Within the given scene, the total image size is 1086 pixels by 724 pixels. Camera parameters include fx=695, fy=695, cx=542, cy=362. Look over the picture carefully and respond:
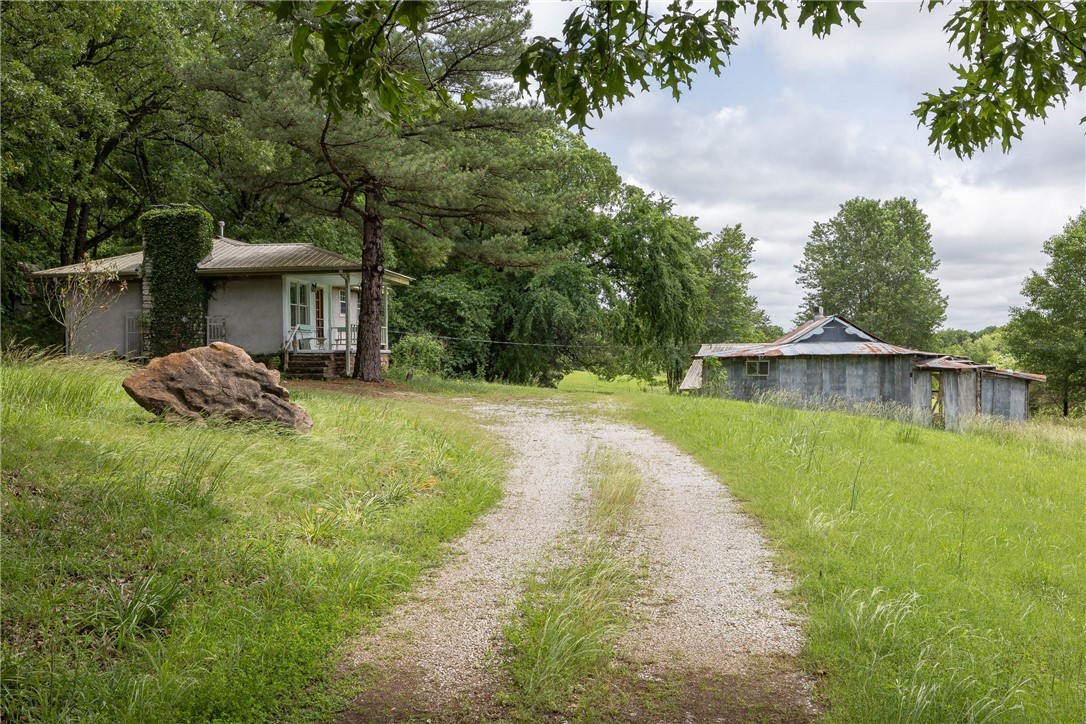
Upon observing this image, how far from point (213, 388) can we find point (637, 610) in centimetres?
596

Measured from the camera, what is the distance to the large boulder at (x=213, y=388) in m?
7.77

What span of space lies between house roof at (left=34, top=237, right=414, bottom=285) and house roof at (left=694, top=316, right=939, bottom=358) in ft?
43.8

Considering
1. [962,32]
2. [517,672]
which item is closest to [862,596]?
[517,672]

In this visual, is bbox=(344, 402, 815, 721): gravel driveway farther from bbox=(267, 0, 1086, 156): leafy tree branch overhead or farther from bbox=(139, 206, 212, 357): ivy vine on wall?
bbox=(139, 206, 212, 357): ivy vine on wall

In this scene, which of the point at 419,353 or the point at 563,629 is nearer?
the point at 563,629

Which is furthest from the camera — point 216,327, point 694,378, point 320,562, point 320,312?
point 694,378

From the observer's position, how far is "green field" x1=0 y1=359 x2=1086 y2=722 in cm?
350

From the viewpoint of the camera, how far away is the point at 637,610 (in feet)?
15.3

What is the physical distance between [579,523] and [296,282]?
18043 mm

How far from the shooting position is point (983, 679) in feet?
12.2

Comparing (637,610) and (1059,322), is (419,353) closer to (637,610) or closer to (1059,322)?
(637,610)

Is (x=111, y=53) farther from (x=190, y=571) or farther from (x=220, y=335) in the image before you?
(x=190, y=571)

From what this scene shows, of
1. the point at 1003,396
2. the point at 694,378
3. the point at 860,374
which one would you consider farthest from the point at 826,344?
the point at 1003,396

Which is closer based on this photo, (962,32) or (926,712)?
(926,712)
